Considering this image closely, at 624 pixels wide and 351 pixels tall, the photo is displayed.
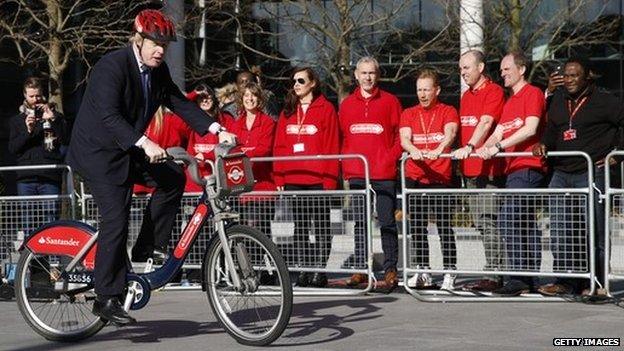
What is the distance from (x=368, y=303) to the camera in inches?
380

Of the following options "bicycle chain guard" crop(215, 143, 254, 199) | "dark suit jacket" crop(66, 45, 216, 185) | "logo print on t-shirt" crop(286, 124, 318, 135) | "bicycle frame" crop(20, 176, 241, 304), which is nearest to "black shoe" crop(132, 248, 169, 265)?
"bicycle frame" crop(20, 176, 241, 304)

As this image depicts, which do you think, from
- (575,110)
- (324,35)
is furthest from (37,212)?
(324,35)

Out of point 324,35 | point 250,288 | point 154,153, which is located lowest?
point 250,288

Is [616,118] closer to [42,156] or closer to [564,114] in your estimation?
[564,114]

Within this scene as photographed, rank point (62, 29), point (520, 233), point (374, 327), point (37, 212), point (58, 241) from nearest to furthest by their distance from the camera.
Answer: point (58, 241) < point (374, 327) < point (520, 233) < point (37, 212) < point (62, 29)

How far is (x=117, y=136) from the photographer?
7.38m

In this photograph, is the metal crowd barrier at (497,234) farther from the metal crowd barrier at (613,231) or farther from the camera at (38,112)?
the camera at (38,112)

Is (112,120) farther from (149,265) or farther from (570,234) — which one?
(570,234)

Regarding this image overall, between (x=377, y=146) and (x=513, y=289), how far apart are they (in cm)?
174

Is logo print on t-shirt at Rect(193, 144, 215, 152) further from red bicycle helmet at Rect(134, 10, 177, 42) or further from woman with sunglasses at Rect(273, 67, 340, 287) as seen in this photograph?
red bicycle helmet at Rect(134, 10, 177, 42)

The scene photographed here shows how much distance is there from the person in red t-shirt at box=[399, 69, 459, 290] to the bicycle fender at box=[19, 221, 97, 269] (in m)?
3.15

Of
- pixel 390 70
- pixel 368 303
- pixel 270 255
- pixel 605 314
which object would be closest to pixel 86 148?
pixel 270 255

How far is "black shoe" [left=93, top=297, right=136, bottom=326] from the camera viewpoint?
24.6 ft

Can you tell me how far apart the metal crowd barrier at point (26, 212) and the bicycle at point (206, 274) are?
2.52m
